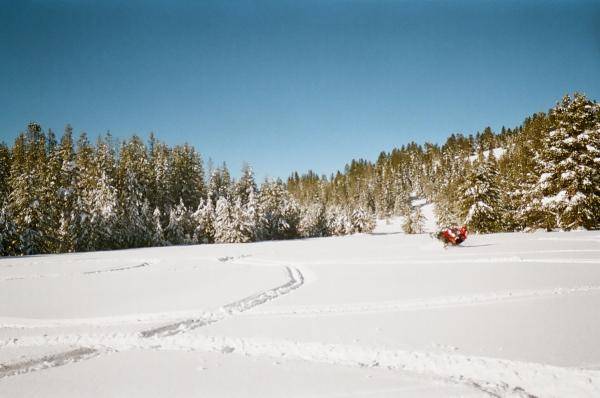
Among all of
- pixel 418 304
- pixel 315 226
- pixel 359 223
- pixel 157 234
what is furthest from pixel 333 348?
pixel 359 223

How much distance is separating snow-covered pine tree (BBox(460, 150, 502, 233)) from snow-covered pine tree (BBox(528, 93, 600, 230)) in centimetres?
688

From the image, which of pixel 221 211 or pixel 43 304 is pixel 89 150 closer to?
pixel 221 211

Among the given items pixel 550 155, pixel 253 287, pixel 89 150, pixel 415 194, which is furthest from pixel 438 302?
pixel 415 194

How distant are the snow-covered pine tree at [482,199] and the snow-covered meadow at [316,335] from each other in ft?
69.3

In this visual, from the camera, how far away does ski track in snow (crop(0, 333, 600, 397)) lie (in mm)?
5273

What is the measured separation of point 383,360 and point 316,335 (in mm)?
1769

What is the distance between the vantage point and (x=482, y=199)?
36.3 m

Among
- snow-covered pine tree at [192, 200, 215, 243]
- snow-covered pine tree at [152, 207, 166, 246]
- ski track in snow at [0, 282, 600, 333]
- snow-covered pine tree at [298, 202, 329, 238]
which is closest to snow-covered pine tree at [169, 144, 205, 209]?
snow-covered pine tree at [192, 200, 215, 243]

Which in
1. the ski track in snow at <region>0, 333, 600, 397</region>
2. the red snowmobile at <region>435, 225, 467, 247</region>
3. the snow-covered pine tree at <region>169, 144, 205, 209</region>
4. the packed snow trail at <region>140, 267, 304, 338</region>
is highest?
the snow-covered pine tree at <region>169, 144, 205, 209</region>

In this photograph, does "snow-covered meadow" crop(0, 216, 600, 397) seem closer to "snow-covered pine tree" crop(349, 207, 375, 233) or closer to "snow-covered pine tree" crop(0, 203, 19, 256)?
"snow-covered pine tree" crop(0, 203, 19, 256)

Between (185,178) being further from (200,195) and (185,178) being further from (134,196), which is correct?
(134,196)

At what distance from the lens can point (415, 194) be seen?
139 meters

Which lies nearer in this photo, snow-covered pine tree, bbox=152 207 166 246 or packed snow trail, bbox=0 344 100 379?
packed snow trail, bbox=0 344 100 379

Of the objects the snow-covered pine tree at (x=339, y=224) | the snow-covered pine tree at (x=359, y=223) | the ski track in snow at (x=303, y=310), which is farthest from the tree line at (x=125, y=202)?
the ski track in snow at (x=303, y=310)
